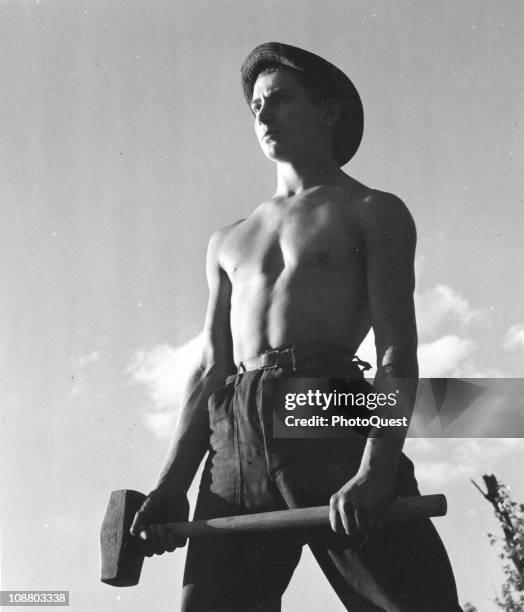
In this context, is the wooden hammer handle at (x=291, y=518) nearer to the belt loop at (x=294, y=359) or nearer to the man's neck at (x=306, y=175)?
the belt loop at (x=294, y=359)

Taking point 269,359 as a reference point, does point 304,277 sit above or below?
above

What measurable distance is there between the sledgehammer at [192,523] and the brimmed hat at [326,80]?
1.54 m

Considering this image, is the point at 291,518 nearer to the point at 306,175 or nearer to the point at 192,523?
the point at 192,523

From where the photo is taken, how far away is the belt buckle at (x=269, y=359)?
9.42 feet

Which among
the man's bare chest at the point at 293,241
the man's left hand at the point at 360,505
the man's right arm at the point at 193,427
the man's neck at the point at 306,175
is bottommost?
the man's left hand at the point at 360,505

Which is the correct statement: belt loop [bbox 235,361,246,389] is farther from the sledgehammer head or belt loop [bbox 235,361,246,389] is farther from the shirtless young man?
the sledgehammer head

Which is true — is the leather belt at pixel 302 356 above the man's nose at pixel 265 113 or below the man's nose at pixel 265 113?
below

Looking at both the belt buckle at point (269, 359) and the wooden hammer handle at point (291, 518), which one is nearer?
the wooden hammer handle at point (291, 518)

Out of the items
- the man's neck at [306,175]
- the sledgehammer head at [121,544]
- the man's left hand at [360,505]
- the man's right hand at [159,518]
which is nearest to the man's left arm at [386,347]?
the man's left hand at [360,505]

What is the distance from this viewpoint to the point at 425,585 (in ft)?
8.41

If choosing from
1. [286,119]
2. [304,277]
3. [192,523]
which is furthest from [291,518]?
[286,119]

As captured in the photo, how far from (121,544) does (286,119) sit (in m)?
1.67


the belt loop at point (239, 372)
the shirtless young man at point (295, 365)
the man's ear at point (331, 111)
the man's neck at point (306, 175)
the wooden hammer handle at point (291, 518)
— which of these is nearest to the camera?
the wooden hammer handle at point (291, 518)

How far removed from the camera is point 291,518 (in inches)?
102
